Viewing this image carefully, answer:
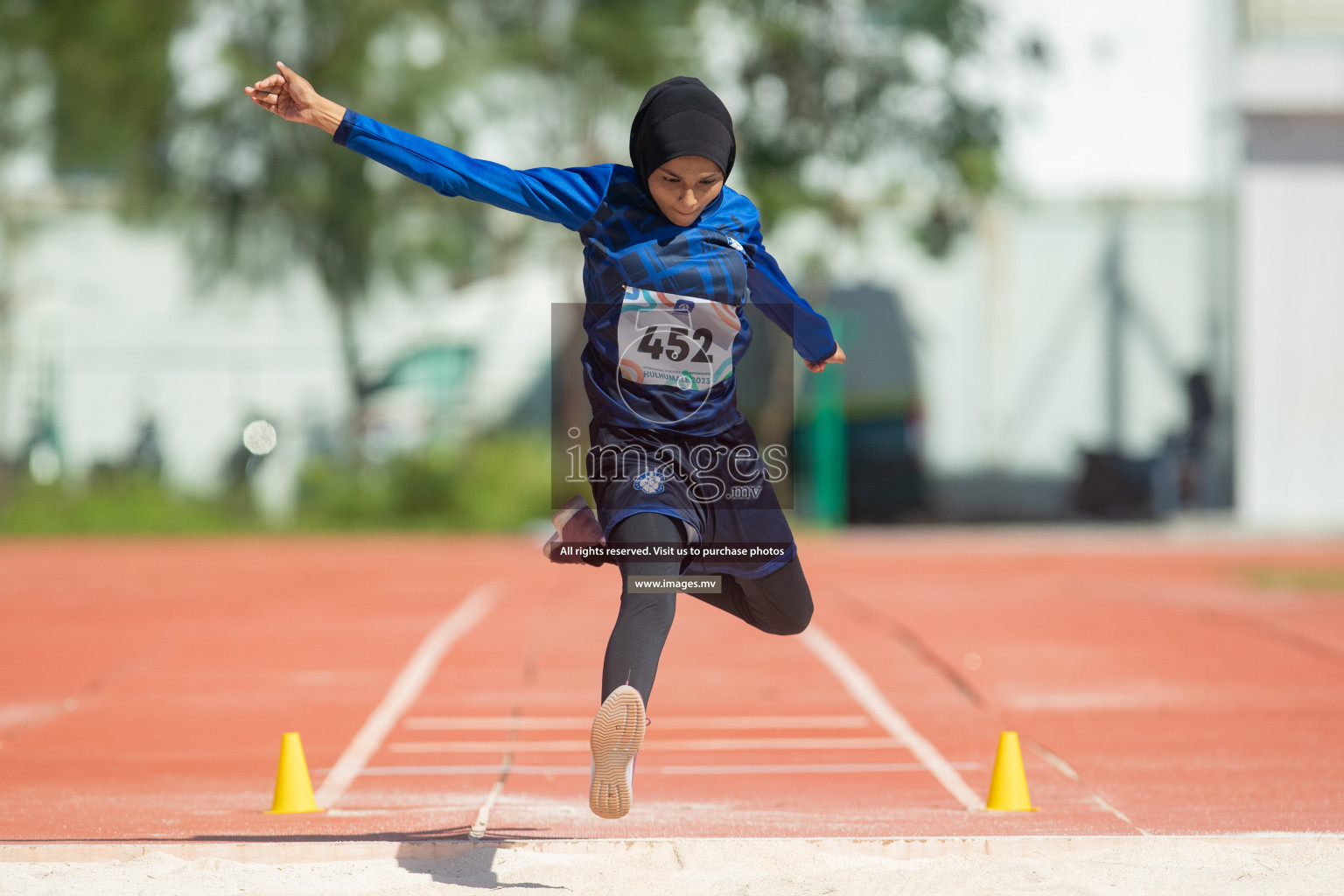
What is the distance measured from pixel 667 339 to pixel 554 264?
718 inches

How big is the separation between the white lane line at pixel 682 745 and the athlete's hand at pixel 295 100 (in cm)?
382

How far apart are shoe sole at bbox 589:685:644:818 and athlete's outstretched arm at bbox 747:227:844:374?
1260mm

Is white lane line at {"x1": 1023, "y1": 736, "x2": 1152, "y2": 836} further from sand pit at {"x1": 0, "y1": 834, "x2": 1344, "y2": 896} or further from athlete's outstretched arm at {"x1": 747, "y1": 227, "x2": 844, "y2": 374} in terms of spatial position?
athlete's outstretched arm at {"x1": 747, "y1": 227, "x2": 844, "y2": 374}

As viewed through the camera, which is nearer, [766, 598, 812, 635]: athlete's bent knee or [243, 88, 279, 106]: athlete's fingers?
[243, 88, 279, 106]: athlete's fingers

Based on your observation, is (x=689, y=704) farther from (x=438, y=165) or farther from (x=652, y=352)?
(x=438, y=165)

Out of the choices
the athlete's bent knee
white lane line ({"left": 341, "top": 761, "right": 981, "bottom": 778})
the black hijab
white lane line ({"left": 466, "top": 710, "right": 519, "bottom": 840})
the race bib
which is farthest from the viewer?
white lane line ({"left": 341, "top": 761, "right": 981, "bottom": 778})

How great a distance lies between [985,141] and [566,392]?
643 cm

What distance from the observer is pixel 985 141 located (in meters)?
20.1

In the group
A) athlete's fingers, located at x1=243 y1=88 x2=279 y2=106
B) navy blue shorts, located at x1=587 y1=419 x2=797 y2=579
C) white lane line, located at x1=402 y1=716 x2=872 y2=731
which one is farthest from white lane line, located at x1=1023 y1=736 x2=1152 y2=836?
A: athlete's fingers, located at x1=243 y1=88 x2=279 y2=106

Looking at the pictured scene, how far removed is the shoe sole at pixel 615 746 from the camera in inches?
170

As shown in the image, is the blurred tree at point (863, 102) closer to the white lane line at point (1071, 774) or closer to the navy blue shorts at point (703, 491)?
the white lane line at point (1071, 774)

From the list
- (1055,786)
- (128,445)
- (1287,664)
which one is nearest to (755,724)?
(1055,786)

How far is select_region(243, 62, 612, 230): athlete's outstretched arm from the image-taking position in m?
4.48

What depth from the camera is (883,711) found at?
8523 millimetres
